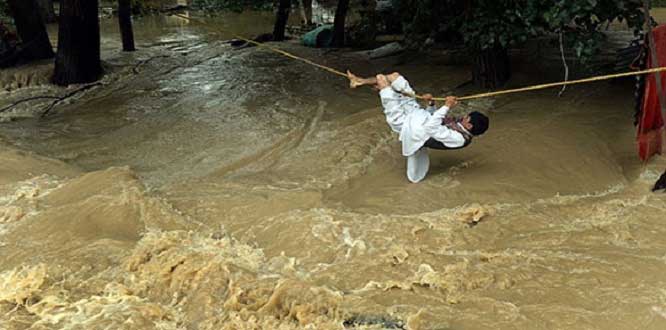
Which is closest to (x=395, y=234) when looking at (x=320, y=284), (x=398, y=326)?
(x=320, y=284)

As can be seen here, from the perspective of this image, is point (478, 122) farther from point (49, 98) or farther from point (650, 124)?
point (49, 98)

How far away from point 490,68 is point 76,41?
7.66m

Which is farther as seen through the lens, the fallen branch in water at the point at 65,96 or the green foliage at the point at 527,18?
the fallen branch in water at the point at 65,96

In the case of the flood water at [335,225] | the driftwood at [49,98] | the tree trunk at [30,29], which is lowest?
the flood water at [335,225]

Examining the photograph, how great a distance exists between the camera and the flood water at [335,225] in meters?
3.95

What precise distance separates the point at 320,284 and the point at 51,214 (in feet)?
8.26

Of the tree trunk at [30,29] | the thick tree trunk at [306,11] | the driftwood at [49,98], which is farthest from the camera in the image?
the thick tree trunk at [306,11]

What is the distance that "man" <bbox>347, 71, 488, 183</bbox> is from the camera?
550 centimetres

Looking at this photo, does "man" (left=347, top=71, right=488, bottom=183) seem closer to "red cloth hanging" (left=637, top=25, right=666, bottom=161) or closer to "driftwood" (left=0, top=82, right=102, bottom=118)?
"red cloth hanging" (left=637, top=25, right=666, bottom=161)

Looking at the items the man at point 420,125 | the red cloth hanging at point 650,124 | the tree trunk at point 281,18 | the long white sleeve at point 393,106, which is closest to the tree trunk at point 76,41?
the tree trunk at point 281,18

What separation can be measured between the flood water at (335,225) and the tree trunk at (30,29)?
199 inches

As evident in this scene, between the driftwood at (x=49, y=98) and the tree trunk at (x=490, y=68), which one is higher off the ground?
the tree trunk at (x=490, y=68)

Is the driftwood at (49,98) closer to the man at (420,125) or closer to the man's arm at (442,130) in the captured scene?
the man at (420,125)

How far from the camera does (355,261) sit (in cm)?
451
